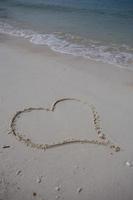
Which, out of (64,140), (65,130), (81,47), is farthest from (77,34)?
(64,140)

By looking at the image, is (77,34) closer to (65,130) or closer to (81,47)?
(81,47)

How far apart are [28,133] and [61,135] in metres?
0.54

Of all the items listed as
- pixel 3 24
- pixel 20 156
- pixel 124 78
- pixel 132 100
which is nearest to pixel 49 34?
pixel 3 24

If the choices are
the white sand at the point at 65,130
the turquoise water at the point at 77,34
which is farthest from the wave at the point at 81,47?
the white sand at the point at 65,130

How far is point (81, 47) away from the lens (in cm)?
862

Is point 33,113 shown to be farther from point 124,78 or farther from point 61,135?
point 124,78

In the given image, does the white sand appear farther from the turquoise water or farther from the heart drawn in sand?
the turquoise water

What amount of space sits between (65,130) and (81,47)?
533 cm

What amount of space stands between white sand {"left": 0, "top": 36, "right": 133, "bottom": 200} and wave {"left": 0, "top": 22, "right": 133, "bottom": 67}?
98cm

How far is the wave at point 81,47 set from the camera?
7.57 m

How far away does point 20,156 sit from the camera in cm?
336

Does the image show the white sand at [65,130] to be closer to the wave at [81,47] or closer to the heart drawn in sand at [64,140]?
the heart drawn in sand at [64,140]

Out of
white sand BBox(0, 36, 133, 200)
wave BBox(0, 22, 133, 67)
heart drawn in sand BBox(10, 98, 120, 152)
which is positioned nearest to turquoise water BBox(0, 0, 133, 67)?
wave BBox(0, 22, 133, 67)

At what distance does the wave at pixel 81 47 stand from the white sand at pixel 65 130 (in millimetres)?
981
